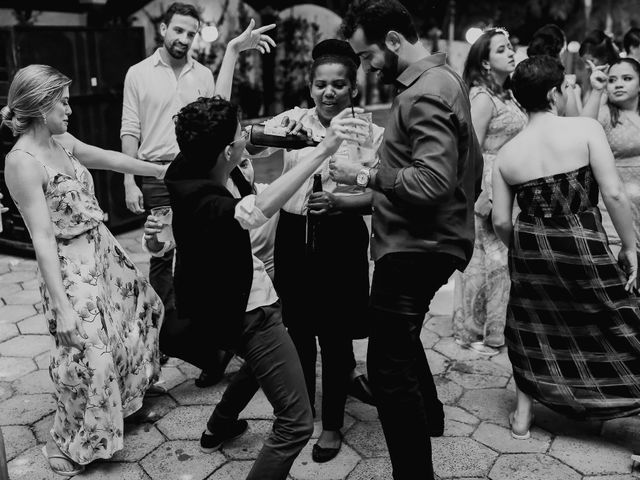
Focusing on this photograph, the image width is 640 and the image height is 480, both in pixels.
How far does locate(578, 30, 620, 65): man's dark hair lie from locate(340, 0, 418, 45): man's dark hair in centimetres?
403

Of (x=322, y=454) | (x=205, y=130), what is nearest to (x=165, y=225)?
(x=205, y=130)

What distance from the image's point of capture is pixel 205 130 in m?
2.34

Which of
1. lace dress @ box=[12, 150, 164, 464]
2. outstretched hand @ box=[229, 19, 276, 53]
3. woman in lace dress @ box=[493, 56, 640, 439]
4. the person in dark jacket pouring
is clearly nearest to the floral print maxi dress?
lace dress @ box=[12, 150, 164, 464]

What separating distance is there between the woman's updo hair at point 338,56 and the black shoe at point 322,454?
162 cm

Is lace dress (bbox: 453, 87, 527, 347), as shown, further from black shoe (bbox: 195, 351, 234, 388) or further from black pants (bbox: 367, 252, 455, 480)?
black pants (bbox: 367, 252, 455, 480)

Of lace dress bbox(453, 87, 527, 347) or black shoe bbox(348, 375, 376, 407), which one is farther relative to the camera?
lace dress bbox(453, 87, 527, 347)

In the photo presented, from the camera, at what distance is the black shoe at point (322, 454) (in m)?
3.01

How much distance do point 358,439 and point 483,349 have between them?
129 cm

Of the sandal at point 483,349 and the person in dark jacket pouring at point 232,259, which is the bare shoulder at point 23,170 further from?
the sandal at point 483,349

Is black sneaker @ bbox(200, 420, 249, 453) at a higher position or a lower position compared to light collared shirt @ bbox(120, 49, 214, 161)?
lower

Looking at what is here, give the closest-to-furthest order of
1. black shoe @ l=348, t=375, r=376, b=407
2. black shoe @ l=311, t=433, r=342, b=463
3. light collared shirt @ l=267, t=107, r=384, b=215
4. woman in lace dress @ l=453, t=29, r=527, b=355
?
1. light collared shirt @ l=267, t=107, r=384, b=215
2. black shoe @ l=311, t=433, r=342, b=463
3. black shoe @ l=348, t=375, r=376, b=407
4. woman in lace dress @ l=453, t=29, r=527, b=355

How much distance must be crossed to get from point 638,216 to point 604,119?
642 millimetres

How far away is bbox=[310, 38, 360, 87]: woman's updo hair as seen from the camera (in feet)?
9.80

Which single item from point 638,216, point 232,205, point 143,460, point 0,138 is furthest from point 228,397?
point 0,138
